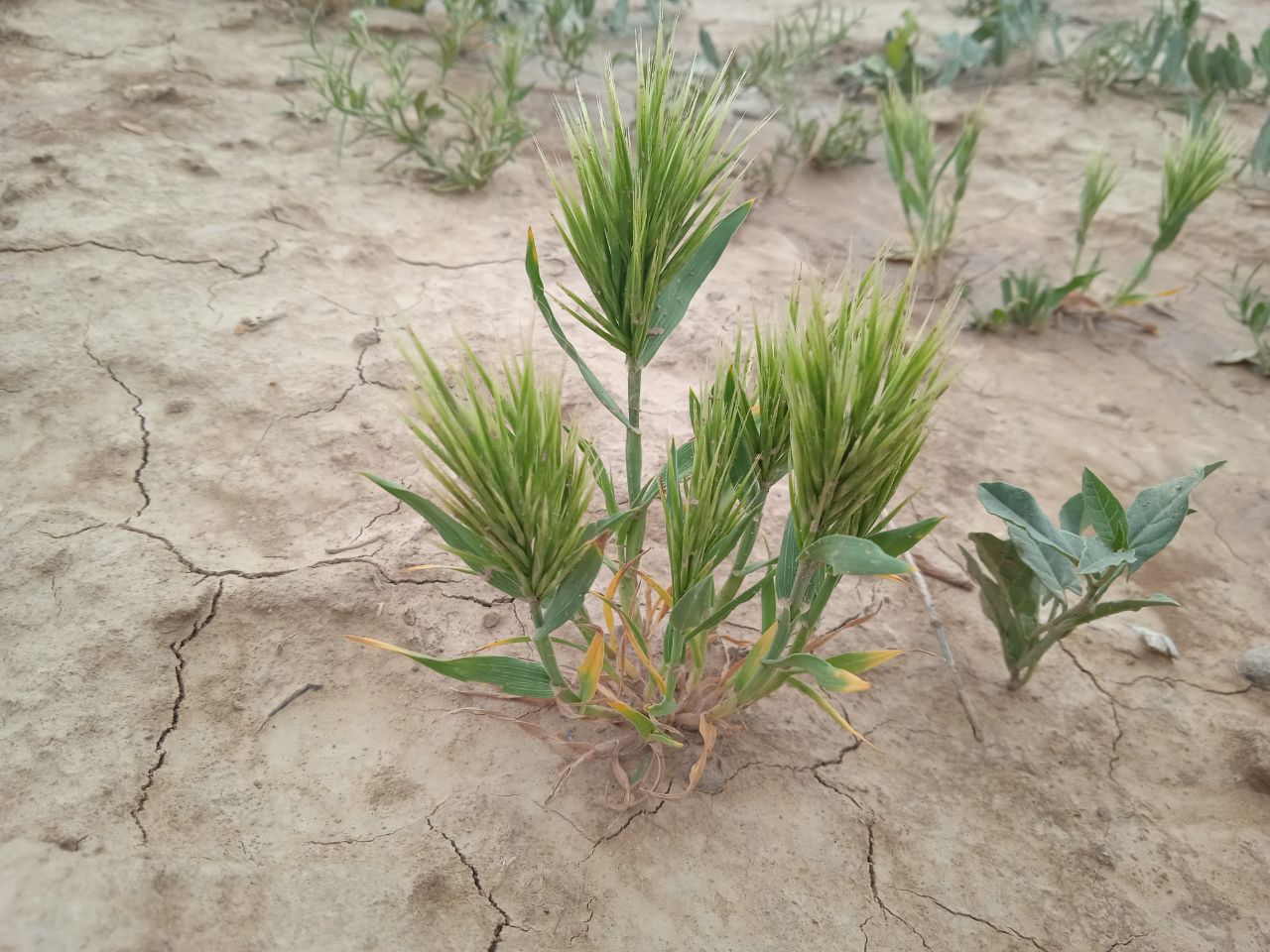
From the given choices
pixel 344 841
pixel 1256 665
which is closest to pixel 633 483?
pixel 344 841

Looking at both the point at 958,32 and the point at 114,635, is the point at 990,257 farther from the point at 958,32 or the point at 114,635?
the point at 114,635

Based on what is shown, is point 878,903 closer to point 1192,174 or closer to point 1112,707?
point 1112,707

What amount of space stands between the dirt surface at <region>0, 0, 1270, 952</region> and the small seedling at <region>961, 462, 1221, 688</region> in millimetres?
224

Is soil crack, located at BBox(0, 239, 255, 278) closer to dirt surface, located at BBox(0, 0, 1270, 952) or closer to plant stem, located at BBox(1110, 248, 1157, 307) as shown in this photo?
dirt surface, located at BBox(0, 0, 1270, 952)

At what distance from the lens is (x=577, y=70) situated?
11.7 ft

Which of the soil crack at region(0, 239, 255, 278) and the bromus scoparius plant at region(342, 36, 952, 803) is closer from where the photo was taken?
the bromus scoparius plant at region(342, 36, 952, 803)

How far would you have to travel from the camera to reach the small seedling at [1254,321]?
2375 millimetres

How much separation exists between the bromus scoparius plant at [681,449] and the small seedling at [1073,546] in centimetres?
32

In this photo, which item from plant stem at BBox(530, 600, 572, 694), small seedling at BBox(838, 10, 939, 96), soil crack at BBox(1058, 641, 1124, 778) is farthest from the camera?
small seedling at BBox(838, 10, 939, 96)

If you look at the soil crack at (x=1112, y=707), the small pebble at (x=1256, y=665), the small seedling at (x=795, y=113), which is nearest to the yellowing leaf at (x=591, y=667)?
the soil crack at (x=1112, y=707)

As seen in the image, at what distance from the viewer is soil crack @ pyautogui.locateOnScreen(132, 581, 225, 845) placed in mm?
1233

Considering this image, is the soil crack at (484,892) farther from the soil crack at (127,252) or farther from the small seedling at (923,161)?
the small seedling at (923,161)

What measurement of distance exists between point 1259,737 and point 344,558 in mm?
1660

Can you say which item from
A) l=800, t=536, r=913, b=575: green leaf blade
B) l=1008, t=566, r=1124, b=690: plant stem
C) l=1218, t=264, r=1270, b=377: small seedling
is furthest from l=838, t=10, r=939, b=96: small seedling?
l=800, t=536, r=913, b=575: green leaf blade
